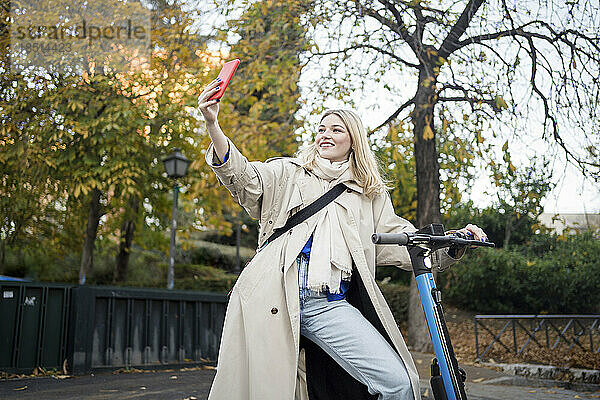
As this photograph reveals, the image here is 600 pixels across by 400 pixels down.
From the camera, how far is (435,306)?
243 cm

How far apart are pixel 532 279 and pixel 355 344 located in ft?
44.5

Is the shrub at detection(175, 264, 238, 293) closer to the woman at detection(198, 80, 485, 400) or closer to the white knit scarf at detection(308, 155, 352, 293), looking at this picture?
the woman at detection(198, 80, 485, 400)

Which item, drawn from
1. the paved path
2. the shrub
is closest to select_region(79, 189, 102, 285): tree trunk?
the shrub

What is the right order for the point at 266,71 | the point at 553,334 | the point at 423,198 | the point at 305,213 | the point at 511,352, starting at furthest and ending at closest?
the point at 553,334, the point at 511,352, the point at 423,198, the point at 266,71, the point at 305,213

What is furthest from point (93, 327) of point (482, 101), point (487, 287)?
point (487, 287)

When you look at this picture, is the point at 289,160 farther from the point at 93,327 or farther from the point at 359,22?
the point at 359,22

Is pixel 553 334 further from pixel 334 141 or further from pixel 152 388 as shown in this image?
pixel 334 141

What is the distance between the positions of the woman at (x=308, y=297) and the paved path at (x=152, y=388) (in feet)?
12.8

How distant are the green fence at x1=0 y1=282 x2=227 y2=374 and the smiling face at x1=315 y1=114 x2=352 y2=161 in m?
6.20

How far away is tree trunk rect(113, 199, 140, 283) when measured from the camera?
16.9m

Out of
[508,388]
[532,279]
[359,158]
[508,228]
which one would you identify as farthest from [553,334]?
[359,158]

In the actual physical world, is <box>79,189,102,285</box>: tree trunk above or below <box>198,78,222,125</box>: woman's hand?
above

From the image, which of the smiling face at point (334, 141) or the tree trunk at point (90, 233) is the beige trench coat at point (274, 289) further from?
the tree trunk at point (90, 233)

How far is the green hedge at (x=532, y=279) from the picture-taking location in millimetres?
14180
